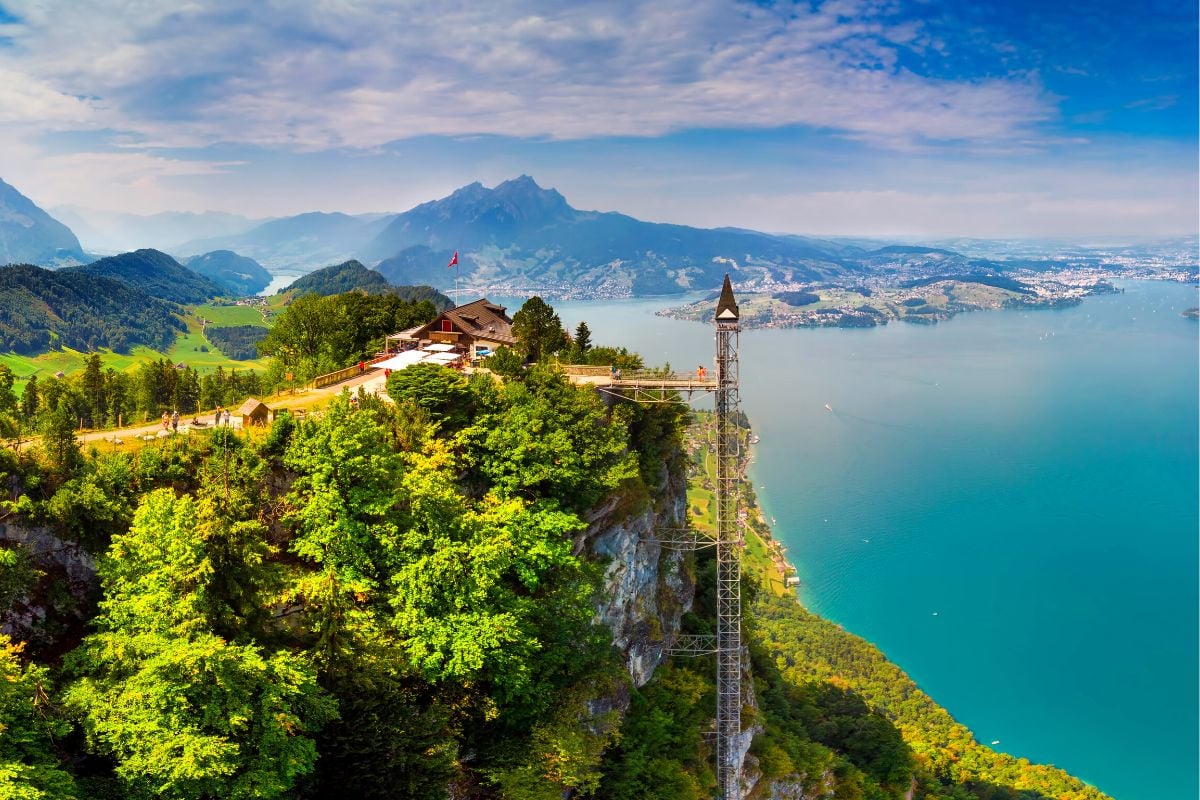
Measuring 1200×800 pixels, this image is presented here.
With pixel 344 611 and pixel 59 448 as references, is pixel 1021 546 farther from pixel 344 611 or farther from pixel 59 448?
pixel 59 448

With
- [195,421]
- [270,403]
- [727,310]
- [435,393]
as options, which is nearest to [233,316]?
[270,403]

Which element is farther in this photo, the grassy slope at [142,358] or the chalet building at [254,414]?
the grassy slope at [142,358]

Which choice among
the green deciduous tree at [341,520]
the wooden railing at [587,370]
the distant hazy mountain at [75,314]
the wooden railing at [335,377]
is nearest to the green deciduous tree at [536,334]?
the wooden railing at [587,370]

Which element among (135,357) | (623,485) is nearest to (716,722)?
(623,485)

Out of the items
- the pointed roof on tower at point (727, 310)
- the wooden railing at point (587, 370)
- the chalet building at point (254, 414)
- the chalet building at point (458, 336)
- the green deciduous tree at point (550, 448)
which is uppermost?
the pointed roof on tower at point (727, 310)

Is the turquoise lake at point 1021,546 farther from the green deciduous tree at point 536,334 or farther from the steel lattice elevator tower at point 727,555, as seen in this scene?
the green deciduous tree at point 536,334

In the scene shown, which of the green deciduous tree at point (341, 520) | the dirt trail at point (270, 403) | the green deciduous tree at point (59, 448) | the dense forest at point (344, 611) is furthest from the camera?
the dirt trail at point (270, 403)

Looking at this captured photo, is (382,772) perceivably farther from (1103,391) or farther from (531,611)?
(1103,391)

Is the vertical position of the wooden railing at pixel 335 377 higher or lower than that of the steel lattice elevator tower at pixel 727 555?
higher
